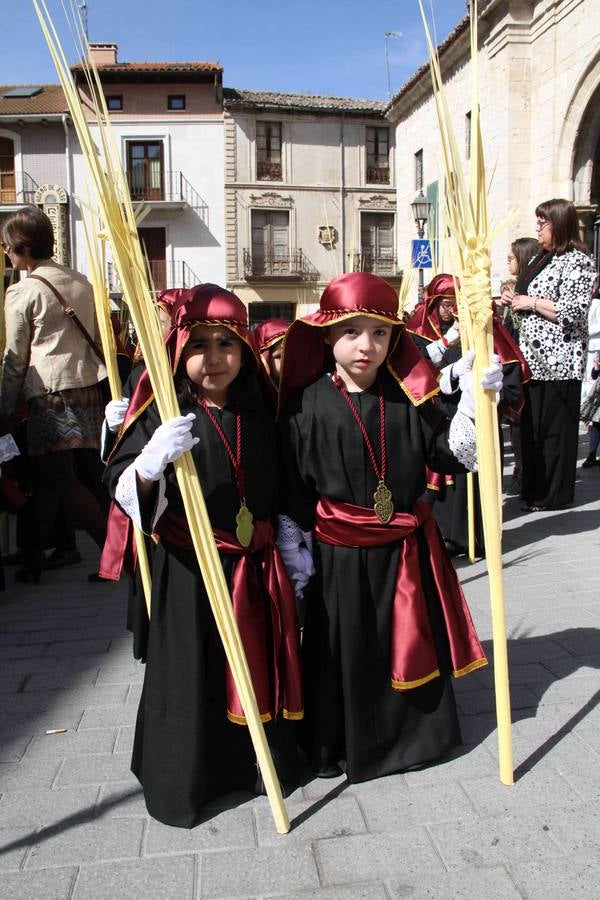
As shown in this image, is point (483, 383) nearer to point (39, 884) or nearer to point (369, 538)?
point (369, 538)

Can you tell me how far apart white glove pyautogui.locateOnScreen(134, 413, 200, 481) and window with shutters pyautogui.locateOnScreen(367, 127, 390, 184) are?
32.3m

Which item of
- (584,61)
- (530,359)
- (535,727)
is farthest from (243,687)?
(584,61)

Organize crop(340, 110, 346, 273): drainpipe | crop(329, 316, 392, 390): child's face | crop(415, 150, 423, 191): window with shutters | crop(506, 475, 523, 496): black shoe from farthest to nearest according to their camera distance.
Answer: crop(340, 110, 346, 273): drainpipe
crop(415, 150, 423, 191): window with shutters
crop(506, 475, 523, 496): black shoe
crop(329, 316, 392, 390): child's face

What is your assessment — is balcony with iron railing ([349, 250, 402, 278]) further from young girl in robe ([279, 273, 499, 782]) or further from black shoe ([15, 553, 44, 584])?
young girl in robe ([279, 273, 499, 782])

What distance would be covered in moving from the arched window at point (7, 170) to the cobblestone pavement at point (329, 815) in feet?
102

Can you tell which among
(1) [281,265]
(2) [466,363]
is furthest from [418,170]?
(2) [466,363]

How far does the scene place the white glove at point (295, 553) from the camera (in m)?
2.59

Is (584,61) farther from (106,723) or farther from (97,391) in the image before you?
(106,723)

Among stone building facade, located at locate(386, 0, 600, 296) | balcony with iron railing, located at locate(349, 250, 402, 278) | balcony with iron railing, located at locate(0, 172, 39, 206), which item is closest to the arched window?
balcony with iron railing, located at locate(0, 172, 39, 206)

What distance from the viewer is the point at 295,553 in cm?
259

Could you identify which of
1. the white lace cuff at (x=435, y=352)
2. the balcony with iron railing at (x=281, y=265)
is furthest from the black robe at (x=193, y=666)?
the balcony with iron railing at (x=281, y=265)

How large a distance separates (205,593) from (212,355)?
769 mm

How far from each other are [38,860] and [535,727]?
181 centimetres

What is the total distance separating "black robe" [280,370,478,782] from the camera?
8.31 feet
